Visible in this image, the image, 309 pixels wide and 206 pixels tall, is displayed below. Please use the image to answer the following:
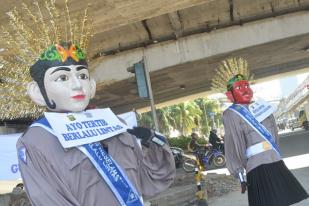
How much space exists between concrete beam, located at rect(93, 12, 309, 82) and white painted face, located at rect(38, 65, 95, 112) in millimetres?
10493

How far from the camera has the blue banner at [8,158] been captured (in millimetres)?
7859

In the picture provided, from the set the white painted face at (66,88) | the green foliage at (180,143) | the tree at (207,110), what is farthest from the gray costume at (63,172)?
the tree at (207,110)

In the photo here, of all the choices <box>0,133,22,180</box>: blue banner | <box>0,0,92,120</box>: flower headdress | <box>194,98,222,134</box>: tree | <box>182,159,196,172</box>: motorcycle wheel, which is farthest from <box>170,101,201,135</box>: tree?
<box>0,0,92,120</box>: flower headdress

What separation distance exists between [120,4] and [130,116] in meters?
2.53

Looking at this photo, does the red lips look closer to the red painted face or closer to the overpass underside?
the red painted face

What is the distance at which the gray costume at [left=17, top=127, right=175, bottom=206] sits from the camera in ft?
8.84

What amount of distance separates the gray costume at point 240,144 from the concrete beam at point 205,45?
8.05 meters

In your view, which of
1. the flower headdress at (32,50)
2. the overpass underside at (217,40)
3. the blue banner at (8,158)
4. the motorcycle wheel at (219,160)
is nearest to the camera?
the flower headdress at (32,50)

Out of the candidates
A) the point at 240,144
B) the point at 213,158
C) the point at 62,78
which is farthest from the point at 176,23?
the point at 62,78

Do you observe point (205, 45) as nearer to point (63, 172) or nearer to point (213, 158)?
point (213, 158)

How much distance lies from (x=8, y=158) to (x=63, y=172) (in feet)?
17.9

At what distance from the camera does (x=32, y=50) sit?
336 centimetres

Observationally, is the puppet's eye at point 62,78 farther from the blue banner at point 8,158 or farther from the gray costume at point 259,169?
the blue banner at point 8,158

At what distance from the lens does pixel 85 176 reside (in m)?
2.81
